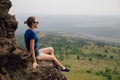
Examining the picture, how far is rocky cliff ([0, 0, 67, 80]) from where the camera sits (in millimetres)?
15188

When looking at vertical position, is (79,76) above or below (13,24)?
below

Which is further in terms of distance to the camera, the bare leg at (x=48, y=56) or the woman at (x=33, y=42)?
the bare leg at (x=48, y=56)

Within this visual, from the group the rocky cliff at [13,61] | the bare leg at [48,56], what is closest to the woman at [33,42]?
the bare leg at [48,56]

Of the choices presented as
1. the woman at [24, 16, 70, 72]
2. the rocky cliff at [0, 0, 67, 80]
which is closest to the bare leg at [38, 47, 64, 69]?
the woman at [24, 16, 70, 72]

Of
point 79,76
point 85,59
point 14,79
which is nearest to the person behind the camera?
point 14,79

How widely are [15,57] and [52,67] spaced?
8.07ft

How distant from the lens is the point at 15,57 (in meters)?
16.1

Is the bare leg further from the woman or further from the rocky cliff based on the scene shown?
the rocky cliff

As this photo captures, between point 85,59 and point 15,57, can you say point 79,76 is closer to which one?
point 85,59

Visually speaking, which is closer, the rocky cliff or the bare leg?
the rocky cliff

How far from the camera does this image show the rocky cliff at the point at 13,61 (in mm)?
15188

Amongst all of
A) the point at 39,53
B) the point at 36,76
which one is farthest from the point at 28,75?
the point at 39,53

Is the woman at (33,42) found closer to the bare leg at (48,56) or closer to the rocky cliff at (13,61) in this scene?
the bare leg at (48,56)

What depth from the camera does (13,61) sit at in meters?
16.0
